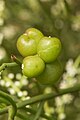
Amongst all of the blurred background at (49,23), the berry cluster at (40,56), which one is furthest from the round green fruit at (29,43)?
the blurred background at (49,23)

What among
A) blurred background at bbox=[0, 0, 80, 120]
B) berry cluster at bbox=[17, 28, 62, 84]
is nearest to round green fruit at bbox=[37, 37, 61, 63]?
berry cluster at bbox=[17, 28, 62, 84]

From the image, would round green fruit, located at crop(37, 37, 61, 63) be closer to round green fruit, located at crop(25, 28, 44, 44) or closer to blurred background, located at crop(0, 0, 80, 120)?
round green fruit, located at crop(25, 28, 44, 44)

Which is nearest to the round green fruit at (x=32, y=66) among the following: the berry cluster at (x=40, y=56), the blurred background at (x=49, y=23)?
the berry cluster at (x=40, y=56)

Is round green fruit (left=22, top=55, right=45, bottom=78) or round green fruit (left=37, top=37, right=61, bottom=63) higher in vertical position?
round green fruit (left=37, top=37, right=61, bottom=63)

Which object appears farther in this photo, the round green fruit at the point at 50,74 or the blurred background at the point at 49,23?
the blurred background at the point at 49,23

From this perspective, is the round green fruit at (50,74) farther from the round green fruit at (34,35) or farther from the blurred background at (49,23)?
the blurred background at (49,23)

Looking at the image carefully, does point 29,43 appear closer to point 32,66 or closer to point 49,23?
point 32,66

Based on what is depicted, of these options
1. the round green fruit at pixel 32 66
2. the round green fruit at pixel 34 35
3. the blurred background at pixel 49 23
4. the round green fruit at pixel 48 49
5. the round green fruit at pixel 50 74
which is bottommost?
the blurred background at pixel 49 23

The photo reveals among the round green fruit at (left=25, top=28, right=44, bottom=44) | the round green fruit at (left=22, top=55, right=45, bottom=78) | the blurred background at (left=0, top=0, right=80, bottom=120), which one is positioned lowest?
the blurred background at (left=0, top=0, right=80, bottom=120)

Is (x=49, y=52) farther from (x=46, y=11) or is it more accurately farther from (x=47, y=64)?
(x=46, y=11)

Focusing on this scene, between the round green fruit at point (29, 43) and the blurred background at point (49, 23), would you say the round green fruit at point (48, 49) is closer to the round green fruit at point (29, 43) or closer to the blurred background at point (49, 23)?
the round green fruit at point (29, 43)

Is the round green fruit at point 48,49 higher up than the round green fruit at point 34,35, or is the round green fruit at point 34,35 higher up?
the round green fruit at point 34,35
